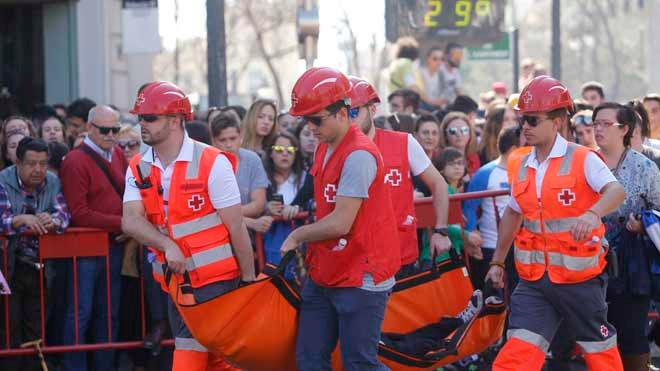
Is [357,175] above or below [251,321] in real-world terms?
above

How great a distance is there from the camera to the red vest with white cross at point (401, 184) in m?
7.66

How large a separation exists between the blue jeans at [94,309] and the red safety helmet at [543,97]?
3.57m

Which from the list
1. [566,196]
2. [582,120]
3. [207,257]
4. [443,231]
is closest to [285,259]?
[207,257]

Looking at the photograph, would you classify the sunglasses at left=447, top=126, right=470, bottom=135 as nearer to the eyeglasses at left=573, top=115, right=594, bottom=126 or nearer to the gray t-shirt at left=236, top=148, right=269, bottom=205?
the eyeglasses at left=573, top=115, right=594, bottom=126

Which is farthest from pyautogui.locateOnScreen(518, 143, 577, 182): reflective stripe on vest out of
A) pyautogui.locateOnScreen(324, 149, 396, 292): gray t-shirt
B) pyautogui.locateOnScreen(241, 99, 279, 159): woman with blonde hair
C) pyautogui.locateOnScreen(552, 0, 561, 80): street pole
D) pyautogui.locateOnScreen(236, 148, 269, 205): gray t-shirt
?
pyautogui.locateOnScreen(552, 0, 561, 80): street pole

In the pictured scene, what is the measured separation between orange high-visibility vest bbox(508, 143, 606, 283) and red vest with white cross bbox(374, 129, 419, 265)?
31.1 inches

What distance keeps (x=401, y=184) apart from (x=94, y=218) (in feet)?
8.55

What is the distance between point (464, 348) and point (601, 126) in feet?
5.54

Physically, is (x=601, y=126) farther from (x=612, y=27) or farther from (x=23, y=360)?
(x=612, y=27)

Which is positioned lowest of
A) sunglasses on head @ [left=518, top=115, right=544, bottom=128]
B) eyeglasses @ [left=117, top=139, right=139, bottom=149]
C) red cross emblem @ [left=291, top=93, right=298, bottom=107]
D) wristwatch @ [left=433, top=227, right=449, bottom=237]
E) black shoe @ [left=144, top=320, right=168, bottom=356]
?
black shoe @ [left=144, top=320, right=168, bottom=356]

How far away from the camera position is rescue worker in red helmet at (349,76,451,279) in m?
7.65

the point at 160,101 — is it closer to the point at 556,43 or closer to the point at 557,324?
the point at 557,324

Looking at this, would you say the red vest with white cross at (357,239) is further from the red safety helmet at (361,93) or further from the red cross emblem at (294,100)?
the red safety helmet at (361,93)

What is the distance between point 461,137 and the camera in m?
11.1
